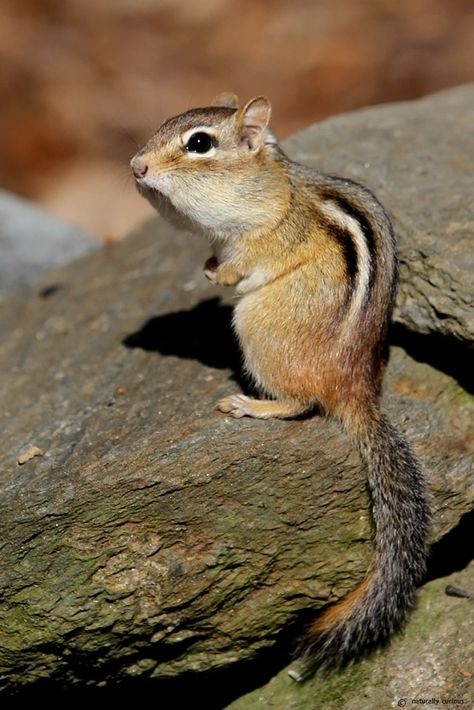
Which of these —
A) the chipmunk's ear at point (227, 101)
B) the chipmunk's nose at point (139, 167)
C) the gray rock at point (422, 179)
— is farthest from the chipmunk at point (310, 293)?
the chipmunk's ear at point (227, 101)

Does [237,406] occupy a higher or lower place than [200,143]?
lower

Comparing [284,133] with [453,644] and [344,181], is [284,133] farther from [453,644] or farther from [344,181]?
[453,644]

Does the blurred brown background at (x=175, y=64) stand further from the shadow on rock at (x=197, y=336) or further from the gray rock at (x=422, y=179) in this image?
the shadow on rock at (x=197, y=336)

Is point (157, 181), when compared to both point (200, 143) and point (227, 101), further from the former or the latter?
point (227, 101)

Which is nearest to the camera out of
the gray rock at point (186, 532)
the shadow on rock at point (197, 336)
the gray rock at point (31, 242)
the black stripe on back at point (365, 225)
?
the gray rock at point (186, 532)

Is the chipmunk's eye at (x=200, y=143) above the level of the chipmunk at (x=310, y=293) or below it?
above

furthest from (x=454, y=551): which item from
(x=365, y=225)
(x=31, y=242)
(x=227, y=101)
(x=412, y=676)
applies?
(x=31, y=242)
